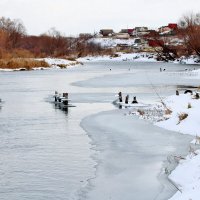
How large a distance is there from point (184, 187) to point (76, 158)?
3873mm

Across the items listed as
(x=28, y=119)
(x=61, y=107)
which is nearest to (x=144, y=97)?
(x=61, y=107)

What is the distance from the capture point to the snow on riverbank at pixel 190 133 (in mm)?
8692

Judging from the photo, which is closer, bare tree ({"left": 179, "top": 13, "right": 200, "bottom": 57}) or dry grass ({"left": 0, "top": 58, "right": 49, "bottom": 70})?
dry grass ({"left": 0, "top": 58, "right": 49, "bottom": 70})

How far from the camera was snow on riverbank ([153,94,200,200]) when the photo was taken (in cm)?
869

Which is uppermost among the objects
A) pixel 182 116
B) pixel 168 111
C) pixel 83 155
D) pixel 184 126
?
pixel 182 116

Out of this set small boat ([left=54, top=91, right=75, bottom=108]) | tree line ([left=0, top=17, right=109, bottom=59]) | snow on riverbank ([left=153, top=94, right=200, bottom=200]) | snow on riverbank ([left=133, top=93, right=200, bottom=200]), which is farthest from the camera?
tree line ([left=0, top=17, right=109, bottom=59])

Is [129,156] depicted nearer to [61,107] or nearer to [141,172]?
[141,172]

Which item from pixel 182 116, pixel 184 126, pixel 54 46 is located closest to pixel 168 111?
pixel 182 116

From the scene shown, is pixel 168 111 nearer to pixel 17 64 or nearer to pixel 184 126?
pixel 184 126

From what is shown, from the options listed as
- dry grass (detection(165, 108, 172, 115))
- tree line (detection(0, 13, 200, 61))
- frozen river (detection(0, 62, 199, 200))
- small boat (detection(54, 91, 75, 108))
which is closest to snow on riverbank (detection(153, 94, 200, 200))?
dry grass (detection(165, 108, 172, 115))

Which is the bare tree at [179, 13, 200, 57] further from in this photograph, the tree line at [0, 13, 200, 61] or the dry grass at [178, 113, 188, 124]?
the dry grass at [178, 113, 188, 124]

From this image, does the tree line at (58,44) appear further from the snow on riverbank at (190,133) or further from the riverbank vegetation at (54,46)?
the snow on riverbank at (190,133)

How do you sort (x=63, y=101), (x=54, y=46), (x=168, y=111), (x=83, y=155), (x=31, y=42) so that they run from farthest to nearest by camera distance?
(x=31, y=42)
(x=54, y=46)
(x=63, y=101)
(x=168, y=111)
(x=83, y=155)

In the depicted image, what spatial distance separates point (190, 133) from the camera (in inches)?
613
